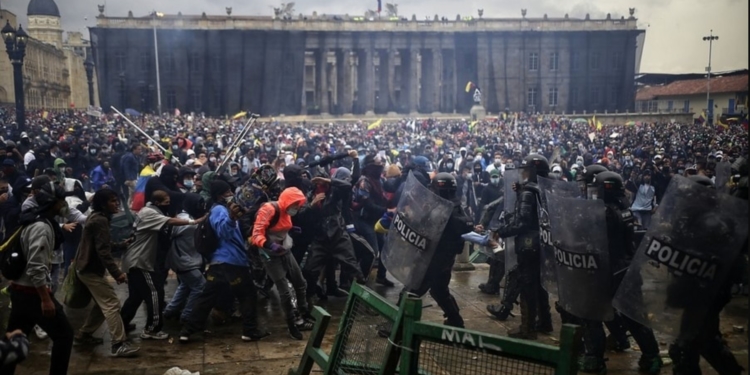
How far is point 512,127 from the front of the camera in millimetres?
35312

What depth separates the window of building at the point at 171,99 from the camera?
55.0 m

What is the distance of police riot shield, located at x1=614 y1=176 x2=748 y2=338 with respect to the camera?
4039 millimetres

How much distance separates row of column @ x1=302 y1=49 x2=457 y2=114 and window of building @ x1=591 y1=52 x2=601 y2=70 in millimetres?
12319

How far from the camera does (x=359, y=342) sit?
12.2 ft

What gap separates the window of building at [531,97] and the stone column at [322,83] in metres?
18.3

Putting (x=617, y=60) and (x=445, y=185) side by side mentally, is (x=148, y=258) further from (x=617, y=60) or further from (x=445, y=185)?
(x=617, y=60)

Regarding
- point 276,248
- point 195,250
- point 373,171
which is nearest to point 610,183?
point 276,248

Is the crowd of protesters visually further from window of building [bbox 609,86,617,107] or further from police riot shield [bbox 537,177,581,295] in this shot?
window of building [bbox 609,86,617,107]

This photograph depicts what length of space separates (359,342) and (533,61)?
57.6 meters

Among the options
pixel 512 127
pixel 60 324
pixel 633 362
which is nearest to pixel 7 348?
pixel 60 324

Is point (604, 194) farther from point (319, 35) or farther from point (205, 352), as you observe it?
point (319, 35)

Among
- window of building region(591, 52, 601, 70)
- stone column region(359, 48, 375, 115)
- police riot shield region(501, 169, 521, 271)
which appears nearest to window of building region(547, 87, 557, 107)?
window of building region(591, 52, 601, 70)

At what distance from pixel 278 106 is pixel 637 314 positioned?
5359 centimetres

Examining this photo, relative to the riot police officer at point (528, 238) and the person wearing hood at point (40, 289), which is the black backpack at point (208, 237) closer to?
the person wearing hood at point (40, 289)
